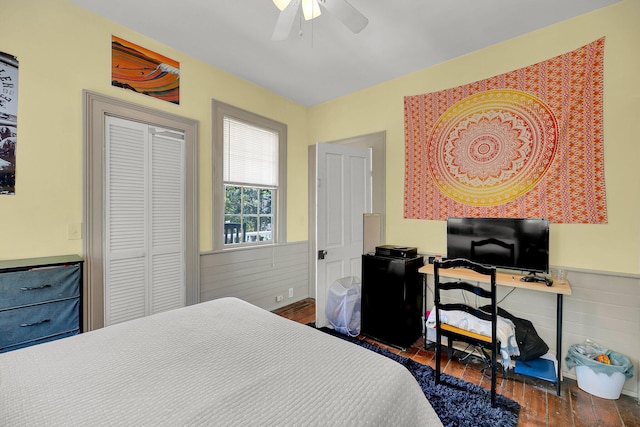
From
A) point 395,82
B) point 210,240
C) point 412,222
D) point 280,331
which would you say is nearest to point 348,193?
point 412,222

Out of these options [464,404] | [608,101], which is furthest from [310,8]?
[464,404]

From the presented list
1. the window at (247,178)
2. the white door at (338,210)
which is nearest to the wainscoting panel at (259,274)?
the window at (247,178)

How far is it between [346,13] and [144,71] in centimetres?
200

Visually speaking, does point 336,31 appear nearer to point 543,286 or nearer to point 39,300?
point 543,286

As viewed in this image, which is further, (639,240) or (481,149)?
(481,149)

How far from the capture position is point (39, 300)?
1865 mm

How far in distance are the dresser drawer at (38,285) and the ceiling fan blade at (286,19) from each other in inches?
88.1

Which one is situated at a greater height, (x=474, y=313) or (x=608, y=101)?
(x=608, y=101)

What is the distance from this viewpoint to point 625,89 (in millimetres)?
2086

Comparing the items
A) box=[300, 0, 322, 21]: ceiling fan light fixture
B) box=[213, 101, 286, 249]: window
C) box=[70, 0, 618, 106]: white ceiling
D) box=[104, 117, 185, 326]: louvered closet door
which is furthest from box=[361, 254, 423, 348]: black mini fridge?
box=[300, 0, 322, 21]: ceiling fan light fixture

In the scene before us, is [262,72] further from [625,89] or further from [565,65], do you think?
[625,89]

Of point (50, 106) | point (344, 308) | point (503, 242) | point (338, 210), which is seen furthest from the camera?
point (338, 210)

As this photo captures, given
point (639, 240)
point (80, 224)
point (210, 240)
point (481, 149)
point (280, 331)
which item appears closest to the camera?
point (280, 331)

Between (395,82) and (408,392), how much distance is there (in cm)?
321
